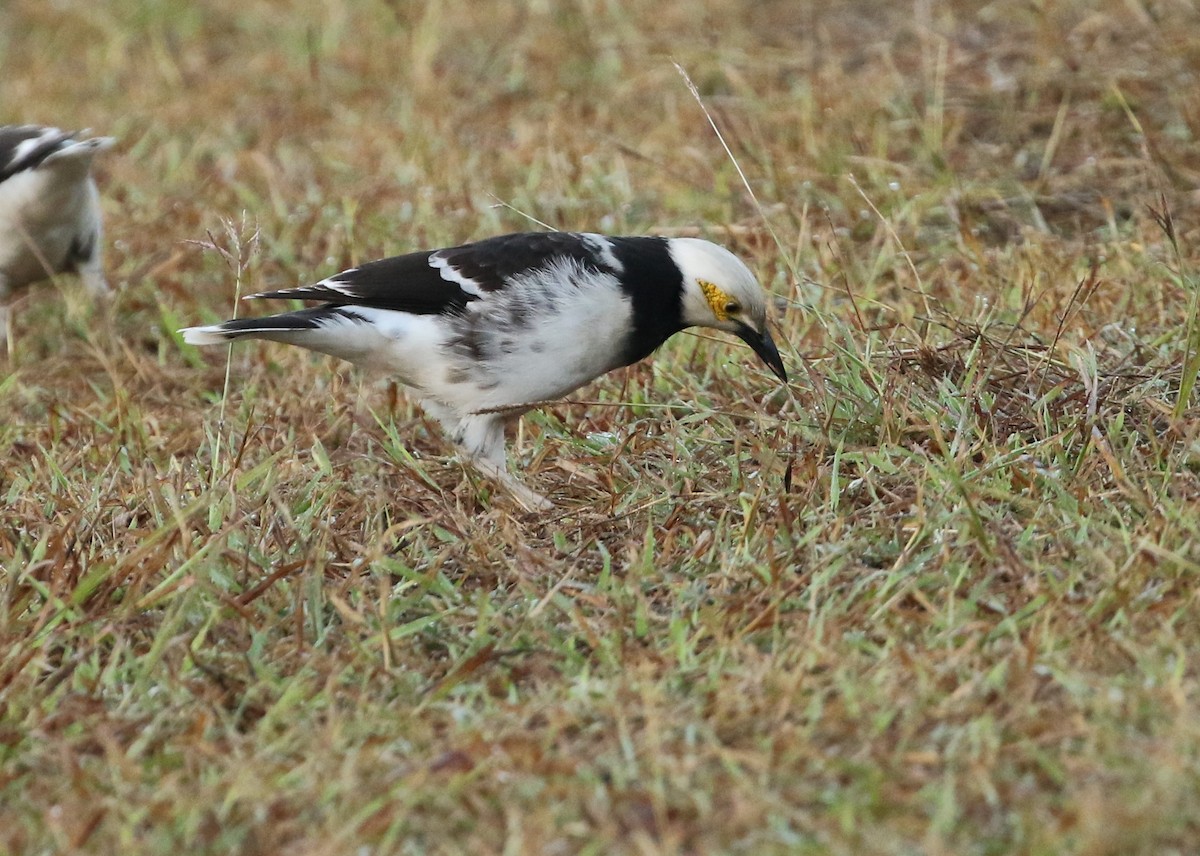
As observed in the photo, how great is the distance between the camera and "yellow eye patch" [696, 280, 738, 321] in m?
4.45

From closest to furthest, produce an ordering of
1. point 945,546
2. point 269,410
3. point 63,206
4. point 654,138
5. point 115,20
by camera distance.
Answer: point 945,546 < point 269,410 < point 63,206 < point 654,138 < point 115,20

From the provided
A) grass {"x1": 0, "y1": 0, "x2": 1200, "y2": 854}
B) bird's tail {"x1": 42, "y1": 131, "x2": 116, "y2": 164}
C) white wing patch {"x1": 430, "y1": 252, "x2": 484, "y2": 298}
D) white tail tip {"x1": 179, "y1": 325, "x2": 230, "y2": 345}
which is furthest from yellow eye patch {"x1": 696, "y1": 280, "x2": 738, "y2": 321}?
bird's tail {"x1": 42, "y1": 131, "x2": 116, "y2": 164}

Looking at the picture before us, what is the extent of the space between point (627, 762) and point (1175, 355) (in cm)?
233

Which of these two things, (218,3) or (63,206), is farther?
(218,3)

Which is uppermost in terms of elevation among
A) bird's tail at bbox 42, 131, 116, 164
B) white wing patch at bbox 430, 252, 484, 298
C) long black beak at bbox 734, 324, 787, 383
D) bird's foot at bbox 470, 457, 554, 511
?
white wing patch at bbox 430, 252, 484, 298

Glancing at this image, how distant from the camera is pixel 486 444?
14.9ft

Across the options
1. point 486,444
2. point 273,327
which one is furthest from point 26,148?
point 486,444

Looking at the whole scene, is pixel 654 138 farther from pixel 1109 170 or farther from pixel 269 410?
pixel 269 410

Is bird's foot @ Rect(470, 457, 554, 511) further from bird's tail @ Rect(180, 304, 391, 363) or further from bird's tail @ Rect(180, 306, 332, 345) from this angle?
bird's tail @ Rect(180, 306, 332, 345)

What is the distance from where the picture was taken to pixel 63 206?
6.28m

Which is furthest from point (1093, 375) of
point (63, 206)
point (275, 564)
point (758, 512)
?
point (63, 206)

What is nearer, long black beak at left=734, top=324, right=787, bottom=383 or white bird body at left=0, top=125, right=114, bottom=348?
long black beak at left=734, top=324, right=787, bottom=383

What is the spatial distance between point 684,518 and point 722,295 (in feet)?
2.16

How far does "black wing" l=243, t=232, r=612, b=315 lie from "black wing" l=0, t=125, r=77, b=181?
2.10 m
